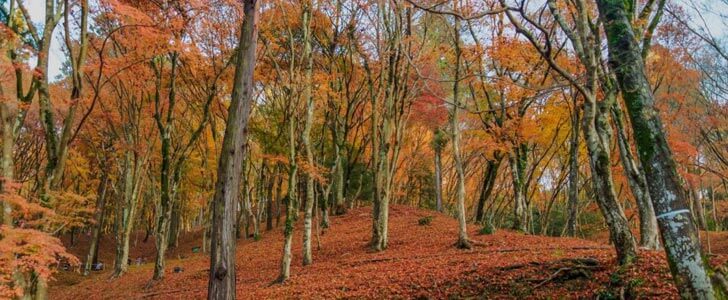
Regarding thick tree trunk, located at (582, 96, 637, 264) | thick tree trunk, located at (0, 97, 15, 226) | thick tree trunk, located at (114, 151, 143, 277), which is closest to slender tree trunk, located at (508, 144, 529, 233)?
thick tree trunk, located at (582, 96, 637, 264)

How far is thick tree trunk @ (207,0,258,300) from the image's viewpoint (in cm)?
511

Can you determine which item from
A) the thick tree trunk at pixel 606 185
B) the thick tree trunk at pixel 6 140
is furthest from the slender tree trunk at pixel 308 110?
the thick tree trunk at pixel 606 185

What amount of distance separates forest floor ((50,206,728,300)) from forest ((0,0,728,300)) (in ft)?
0.20

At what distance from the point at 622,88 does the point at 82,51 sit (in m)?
9.65

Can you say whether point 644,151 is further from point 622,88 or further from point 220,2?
point 220,2

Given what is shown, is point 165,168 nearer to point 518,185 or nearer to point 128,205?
point 128,205

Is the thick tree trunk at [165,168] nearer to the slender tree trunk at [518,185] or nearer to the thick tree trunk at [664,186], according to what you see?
the slender tree trunk at [518,185]

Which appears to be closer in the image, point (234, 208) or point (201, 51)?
point (234, 208)

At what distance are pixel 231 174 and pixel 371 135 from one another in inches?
508

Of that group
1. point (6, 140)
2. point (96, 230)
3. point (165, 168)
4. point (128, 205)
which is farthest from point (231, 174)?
point (96, 230)

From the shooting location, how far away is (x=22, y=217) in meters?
8.97

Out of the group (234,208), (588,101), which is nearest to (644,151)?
(588,101)

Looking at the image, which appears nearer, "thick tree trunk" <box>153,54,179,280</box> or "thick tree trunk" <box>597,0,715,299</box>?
"thick tree trunk" <box>597,0,715,299</box>

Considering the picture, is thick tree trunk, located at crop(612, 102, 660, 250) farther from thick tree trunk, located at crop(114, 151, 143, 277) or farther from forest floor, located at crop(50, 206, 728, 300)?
thick tree trunk, located at crop(114, 151, 143, 277)
